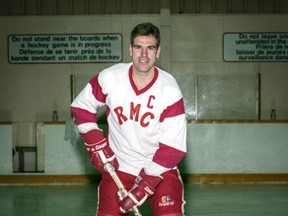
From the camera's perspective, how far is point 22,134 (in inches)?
422

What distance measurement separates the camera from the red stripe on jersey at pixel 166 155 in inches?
154

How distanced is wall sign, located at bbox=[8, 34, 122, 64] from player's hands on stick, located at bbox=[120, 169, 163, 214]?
22.7ft

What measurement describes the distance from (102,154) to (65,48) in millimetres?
6901

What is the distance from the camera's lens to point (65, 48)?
10703mm

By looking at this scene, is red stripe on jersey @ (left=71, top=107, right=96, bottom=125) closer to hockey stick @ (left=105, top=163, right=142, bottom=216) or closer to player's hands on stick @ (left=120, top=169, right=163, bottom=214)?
hockey stick @ (left=105, top=163, right=142, bottom=216)

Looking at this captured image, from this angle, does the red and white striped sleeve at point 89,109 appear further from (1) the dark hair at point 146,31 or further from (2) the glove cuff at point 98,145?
(1) the dark hair at point 146,31

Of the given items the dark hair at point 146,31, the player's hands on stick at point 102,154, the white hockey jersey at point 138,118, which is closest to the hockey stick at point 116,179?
the player's hands on stick at point 102,154

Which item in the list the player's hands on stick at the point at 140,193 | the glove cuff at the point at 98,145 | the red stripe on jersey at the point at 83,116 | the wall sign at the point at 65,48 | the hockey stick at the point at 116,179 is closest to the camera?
the player's hands on stick at the point at 140,193

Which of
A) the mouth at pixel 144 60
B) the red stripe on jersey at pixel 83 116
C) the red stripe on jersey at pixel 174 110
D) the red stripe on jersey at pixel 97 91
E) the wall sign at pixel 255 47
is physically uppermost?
the wall sign at pixel 255 47

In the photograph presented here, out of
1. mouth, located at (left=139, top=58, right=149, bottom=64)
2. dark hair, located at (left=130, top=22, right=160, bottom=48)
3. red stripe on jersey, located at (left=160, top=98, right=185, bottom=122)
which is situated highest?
dark hair, located at (left=130, top=22, right=160, bottom=48)

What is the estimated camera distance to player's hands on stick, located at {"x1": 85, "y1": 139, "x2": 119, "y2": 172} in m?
4.05

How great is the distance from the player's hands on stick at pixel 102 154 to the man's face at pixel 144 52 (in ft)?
1.95

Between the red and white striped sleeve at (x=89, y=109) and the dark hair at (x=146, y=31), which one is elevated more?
the dark hair at (x=146, y=31)

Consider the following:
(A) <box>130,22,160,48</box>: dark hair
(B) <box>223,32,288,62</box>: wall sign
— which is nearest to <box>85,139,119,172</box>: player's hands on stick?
(A) <box>130,22,160,48</box>: dark hair
